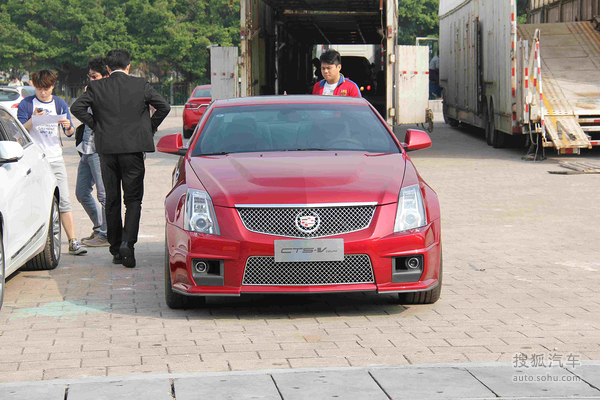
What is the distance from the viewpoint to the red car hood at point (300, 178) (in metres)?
5.94

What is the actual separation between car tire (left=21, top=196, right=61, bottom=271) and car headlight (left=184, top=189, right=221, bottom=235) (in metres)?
2.38

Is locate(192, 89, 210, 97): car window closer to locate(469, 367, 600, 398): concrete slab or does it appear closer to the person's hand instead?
the person's hand

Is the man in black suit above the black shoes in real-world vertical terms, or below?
above

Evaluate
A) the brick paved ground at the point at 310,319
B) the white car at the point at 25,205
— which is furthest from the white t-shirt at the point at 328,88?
the white car at the point at 25,205

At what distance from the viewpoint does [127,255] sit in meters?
8.09

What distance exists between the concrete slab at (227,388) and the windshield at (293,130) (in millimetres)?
2758

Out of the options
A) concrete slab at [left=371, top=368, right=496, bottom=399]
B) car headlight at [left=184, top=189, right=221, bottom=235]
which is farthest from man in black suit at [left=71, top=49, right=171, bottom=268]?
concrete slab at [left=371, top=368, right=496, bottom=399]

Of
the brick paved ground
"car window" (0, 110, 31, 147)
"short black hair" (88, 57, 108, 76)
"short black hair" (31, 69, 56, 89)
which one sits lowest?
the brick paved ground

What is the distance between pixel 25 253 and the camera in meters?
7.16

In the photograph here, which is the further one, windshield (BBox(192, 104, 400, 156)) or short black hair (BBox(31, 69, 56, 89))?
short black hair (BBox(31, 69, 56, 89))

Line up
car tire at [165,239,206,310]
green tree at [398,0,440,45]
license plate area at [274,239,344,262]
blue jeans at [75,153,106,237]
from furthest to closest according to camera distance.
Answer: green tree at [398,0,440,45] → blue jeans at [75,153,106,237] → car tire at [165,239,206,310] → license plate area at [274,239,344,262]

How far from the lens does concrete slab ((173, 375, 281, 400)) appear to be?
4.23 metres

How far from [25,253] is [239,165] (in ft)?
6.37

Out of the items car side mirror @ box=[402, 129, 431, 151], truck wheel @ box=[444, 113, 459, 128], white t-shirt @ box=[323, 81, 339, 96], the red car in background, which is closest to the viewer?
car side mirror @ box=[402, 129, 431, 151]
